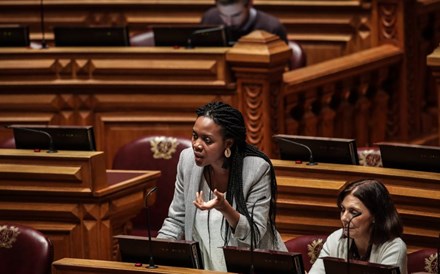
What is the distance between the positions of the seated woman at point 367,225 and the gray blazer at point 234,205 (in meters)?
0.27

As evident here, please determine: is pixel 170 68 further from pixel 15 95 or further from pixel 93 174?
pixel 93 174

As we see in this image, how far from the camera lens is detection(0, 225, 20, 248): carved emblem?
3941mm

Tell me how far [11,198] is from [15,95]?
1.30 meters

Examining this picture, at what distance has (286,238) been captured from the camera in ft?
13.8

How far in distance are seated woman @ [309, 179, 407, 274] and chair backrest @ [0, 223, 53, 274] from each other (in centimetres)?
89

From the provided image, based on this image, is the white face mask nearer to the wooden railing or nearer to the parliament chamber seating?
the parliament chamber seating

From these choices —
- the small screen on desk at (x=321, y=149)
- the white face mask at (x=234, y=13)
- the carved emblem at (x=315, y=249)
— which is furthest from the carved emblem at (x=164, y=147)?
the white face mask at (x=234, y=13)

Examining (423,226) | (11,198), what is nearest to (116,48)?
(11,198)

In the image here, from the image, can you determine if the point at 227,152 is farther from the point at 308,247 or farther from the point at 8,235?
the point at 8,235

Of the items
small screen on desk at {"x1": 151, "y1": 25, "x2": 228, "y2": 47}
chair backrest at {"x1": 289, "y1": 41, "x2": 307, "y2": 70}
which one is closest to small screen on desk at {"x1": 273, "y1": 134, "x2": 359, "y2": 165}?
small screen on desk at {"x1": 151, "y1": 25, "x2": 228, "y2": 47}

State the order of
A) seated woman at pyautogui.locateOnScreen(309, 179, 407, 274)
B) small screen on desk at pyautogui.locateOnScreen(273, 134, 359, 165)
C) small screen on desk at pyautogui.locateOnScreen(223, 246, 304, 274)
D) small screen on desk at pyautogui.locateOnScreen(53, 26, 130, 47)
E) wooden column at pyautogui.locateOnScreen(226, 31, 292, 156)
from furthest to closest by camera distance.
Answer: small screen on desk at pyautogui.locateOnScreen(53, 26, 130, 47) → wooden column at pyautogui.locateOnScreen(226, 31, 292, 156) → small screen on desk at pyautogui.locateOnScreen(273, 134, 359, 165) → seated woman at pyautogui.locateOnScreen(309, 179, 407, 274) → small screen on desk at pyautogui.locateOnScreen(223, 246, 304, 274)

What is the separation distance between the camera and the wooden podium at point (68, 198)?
4.35 m

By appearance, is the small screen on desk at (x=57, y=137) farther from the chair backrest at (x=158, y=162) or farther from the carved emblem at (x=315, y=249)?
the carved emblem at (x=315, y=249)

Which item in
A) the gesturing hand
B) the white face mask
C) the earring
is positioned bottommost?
the gesturing hand
